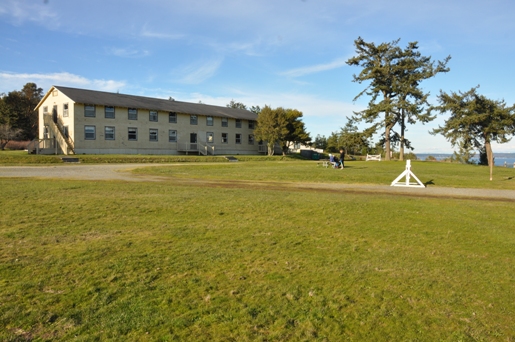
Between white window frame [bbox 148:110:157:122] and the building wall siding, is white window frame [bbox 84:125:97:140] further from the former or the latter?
white window frame [bbox 148:110:157:122]

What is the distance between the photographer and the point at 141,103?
4944cm

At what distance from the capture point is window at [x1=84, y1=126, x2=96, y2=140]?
1695 inches

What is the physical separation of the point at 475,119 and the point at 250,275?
5464 centimetres

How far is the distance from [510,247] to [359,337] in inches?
195

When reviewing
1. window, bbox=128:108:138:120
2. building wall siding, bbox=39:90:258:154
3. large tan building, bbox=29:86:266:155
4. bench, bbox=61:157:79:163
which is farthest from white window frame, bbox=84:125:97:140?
bench, bbox=61:157:79:163

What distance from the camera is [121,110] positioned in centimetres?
4619

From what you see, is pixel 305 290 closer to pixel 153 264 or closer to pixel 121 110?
pixel 153 264

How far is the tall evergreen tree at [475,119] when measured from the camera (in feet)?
170

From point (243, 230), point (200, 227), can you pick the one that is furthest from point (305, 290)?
point (200, 227)

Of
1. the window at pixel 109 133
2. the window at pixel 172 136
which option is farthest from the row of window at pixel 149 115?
the window at pixel 172 136

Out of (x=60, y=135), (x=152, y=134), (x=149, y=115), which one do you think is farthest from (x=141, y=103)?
(x=60, y=135)

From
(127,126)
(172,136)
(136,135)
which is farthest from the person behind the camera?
(172,136)

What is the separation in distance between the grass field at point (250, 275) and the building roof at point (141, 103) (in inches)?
1488

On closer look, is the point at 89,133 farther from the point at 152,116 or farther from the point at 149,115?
the point at 152,116
